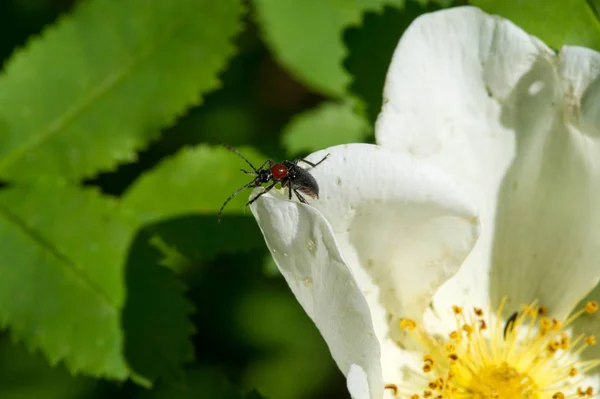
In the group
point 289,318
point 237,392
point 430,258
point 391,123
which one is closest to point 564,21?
point 391,123

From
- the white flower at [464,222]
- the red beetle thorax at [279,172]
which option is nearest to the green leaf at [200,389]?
the white flower at [464,222]

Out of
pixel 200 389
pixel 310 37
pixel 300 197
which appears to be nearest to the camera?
pixel 300 197

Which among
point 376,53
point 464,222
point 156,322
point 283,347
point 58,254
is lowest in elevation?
point 283,347

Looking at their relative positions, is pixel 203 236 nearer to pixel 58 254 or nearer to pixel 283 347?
pixel 58 254

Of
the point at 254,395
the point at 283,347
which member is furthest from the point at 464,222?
the point at 283,347

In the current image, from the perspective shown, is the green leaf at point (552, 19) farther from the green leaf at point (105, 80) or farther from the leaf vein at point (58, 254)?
the leaf vein at point (58, 254)

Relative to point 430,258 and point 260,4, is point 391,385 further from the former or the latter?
point 260,4
